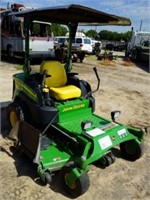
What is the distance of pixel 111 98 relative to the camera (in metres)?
8.05

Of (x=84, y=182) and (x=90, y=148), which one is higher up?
(x=90, y=148)

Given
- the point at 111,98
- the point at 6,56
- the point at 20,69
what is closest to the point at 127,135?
the point at 111,98

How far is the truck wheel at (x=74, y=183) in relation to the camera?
3.30 meters

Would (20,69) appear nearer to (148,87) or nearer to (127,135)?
(148,87)

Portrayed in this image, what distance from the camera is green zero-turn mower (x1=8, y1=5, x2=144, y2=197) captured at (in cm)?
357

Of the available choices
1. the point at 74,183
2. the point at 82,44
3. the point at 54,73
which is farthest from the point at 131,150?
the point at 82,44

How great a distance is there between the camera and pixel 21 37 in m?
13.0

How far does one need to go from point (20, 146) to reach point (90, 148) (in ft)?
3.88

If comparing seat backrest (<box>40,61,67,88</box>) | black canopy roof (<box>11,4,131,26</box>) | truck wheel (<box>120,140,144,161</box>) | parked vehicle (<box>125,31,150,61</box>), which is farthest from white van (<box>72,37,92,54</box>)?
truck wheel (<box>120,140,144,161</box>)

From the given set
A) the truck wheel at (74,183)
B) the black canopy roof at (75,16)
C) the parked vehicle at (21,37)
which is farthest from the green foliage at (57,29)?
the truck wheel at (74,183)

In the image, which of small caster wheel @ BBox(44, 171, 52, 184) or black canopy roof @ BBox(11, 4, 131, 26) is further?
black canopy roof @ BBox(11, 4, 131, 26)

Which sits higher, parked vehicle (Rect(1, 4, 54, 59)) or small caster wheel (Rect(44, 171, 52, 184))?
parked vehicle (Rect(1, 4, 54, 59))

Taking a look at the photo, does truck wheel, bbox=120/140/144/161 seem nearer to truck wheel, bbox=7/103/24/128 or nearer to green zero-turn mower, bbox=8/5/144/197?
green zero-turn mower, bbox=8/5/144/197

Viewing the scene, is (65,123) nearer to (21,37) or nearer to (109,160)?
(109,160)
